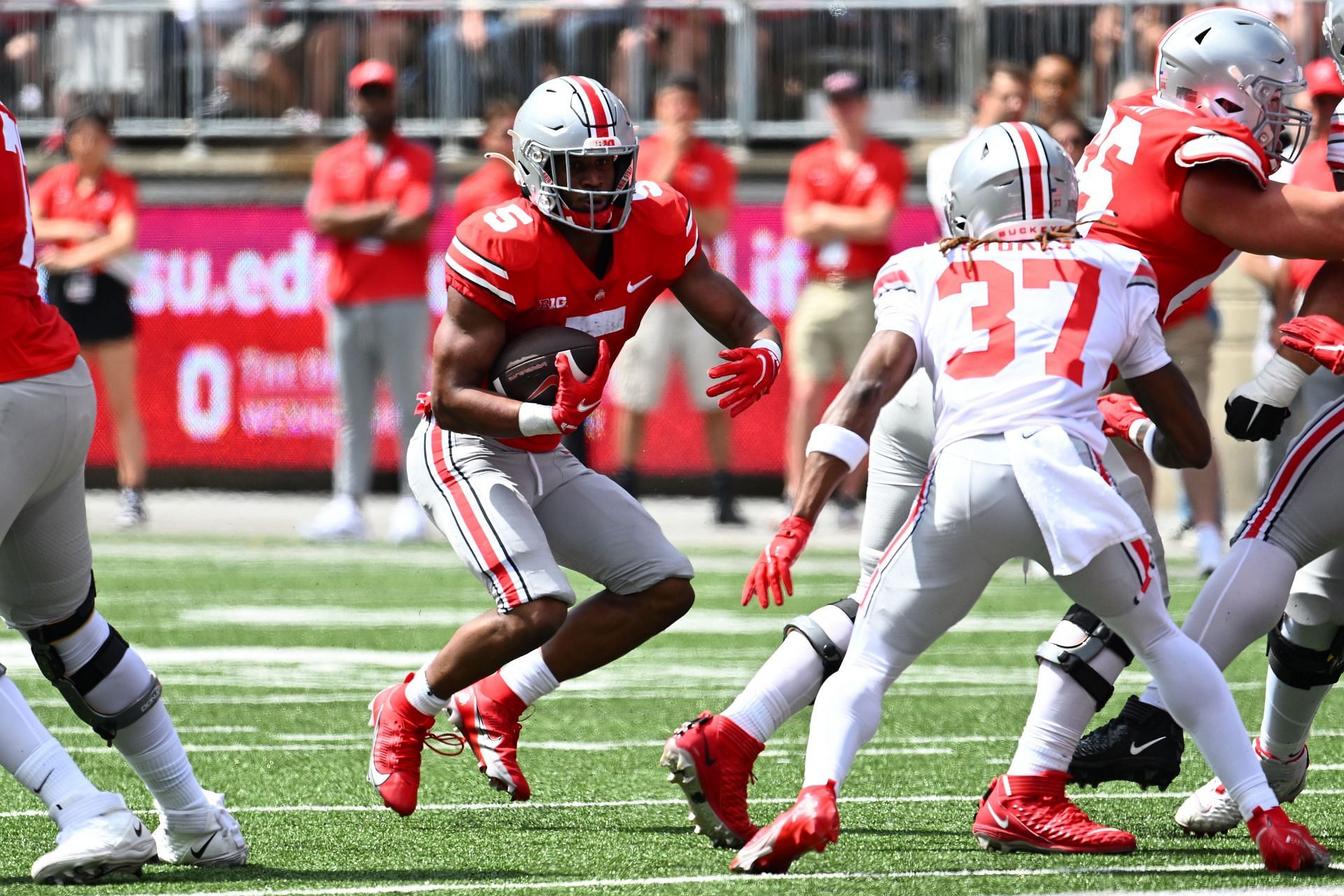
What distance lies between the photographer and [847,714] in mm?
4062

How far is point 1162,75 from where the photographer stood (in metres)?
4.81

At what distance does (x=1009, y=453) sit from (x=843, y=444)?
0.31 m

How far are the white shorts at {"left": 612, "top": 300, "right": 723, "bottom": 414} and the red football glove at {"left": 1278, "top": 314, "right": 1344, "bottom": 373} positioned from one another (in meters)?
6.43

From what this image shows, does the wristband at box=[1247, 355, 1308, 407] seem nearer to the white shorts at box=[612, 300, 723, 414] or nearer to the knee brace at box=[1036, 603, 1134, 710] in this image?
the knee brace at box=[1036, 603, 1134, 710]

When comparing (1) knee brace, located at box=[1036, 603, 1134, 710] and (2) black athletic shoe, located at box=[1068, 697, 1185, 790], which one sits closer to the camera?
(1) knee brace, located at box=[1036, 603, 1134, 710]

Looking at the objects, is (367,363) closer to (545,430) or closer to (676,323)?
(676,323)

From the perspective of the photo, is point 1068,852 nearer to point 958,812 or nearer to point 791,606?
point 958,812

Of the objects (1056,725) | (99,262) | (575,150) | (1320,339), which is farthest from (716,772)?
(99,262)

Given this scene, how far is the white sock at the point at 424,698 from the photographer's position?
4883mm

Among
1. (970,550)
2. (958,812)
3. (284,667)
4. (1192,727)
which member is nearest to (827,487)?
(970,550)

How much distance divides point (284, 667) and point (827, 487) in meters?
3.61

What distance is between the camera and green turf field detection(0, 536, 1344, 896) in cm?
420

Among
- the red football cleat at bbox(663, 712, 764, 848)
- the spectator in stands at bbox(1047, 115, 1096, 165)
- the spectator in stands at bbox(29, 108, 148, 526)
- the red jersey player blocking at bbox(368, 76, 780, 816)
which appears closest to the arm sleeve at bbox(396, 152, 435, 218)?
the spectator in stands at bbox(29, 108, 148, 526)

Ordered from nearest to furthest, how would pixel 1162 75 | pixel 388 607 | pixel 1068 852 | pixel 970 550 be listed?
pixel 970 550 → pixel 1068 852 → pixel 1162 75 → pixel 388 607
